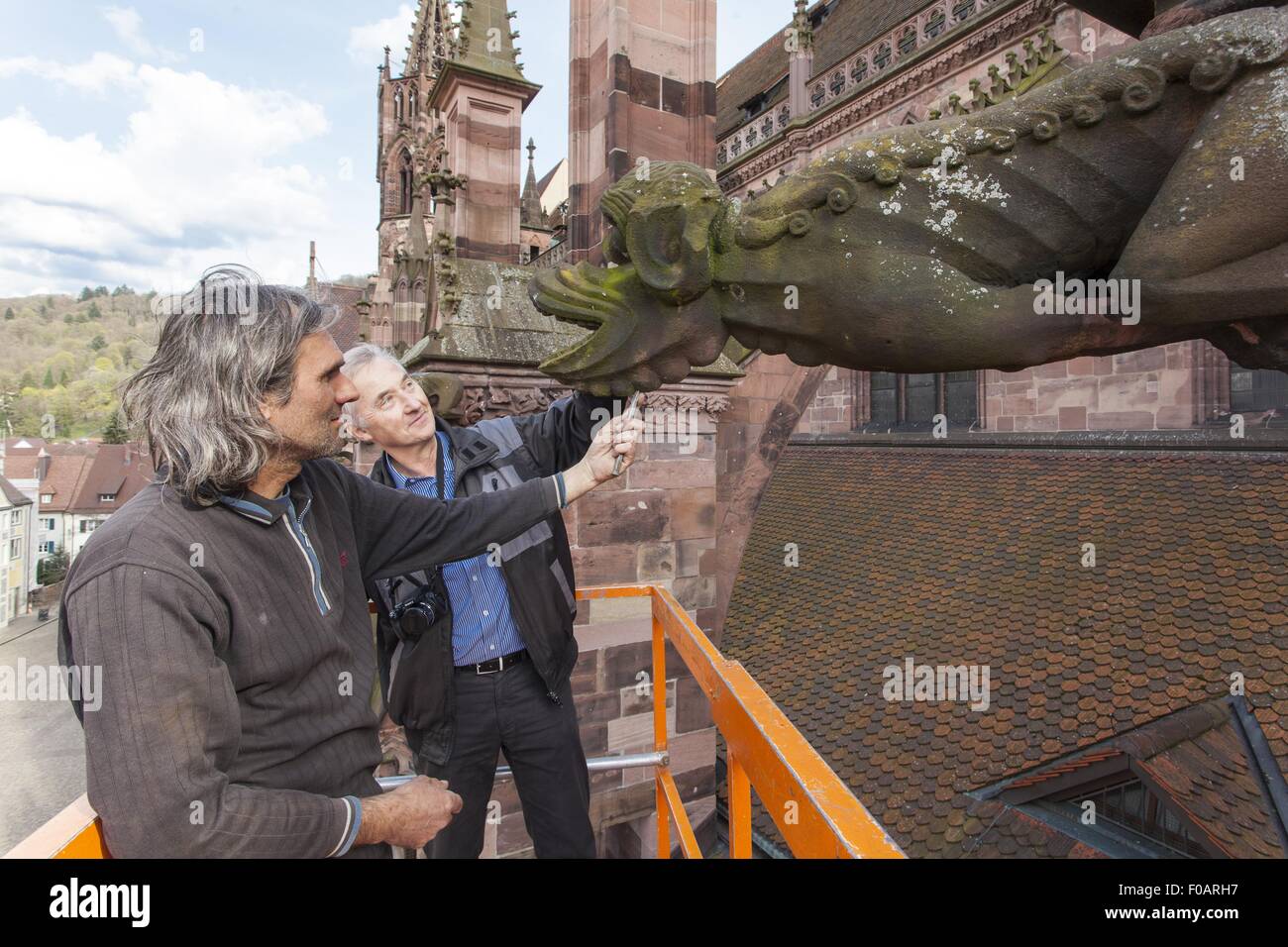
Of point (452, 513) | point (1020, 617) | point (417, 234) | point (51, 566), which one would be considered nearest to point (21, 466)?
point (51, 566)

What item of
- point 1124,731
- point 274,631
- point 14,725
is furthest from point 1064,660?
point 14,725

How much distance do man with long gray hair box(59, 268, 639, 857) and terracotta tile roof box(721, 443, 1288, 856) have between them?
8958mm

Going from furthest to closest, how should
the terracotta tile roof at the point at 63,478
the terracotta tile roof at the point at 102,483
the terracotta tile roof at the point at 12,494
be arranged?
the terracotta tile roof at the point at 63,478 < the terracotta tile roof at the point at 102,483 < the terracotta tile roof at the point at 12,494

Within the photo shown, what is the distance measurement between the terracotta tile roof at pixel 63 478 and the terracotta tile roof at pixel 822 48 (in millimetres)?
40747

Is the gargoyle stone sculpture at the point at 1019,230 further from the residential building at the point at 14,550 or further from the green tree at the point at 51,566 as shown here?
the green tree at the point at 51,566

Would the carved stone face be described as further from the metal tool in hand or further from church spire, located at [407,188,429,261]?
church spire, located at [407,188,429,261]

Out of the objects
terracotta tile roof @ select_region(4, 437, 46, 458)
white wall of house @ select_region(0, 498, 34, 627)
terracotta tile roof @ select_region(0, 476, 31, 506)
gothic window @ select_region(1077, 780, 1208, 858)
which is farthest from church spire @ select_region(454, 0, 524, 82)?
terracotta tile roof @ select_region(4, 437, 46, 458)

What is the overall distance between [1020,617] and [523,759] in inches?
430

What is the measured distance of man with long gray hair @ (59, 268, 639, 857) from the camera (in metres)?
1.11

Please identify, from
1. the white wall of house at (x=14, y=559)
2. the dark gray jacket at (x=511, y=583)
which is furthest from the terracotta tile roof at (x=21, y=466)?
the dark gray jacket at (x=511, y=583)

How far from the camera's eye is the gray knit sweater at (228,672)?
3.63 feet

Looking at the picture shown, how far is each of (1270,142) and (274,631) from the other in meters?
1.86
